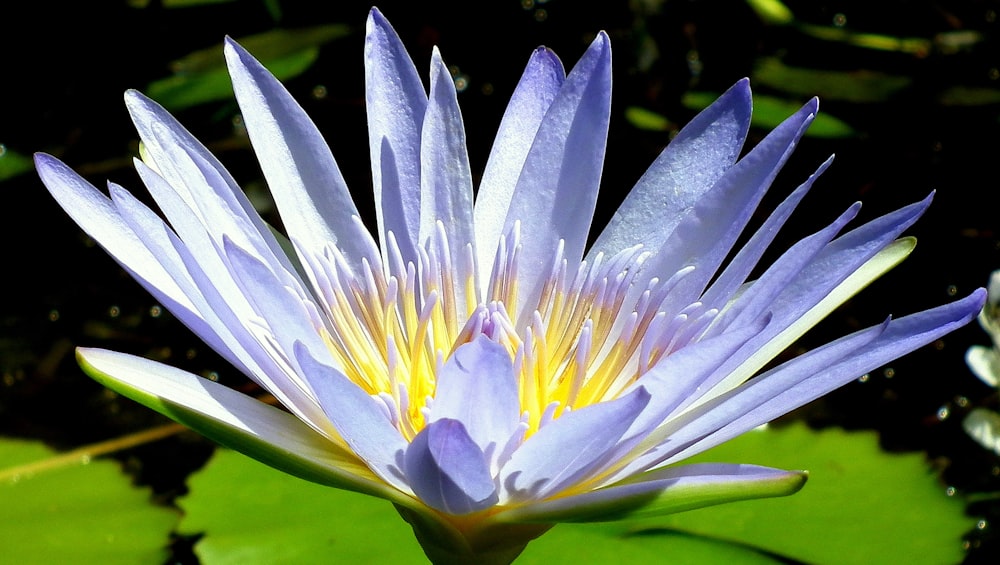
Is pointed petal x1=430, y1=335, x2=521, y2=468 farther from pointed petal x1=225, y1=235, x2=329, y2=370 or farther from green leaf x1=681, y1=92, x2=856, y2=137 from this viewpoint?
green leaf x1=681, y1=92, x2=856, y2=137

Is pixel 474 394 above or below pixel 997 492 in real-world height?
above

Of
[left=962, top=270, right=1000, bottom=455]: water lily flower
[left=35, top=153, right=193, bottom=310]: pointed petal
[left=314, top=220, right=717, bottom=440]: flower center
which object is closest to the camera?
[left=35, top=153, right=193, bottom=310]: pointed petal

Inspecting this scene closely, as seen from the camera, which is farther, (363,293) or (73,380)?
(73,380)

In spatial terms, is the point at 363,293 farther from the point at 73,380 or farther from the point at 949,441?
the point at 949,441

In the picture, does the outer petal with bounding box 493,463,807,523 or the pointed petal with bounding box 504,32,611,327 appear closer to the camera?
the outer petal with bounding box 493,463,807,523

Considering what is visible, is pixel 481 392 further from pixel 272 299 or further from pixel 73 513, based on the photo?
pixel 73 513

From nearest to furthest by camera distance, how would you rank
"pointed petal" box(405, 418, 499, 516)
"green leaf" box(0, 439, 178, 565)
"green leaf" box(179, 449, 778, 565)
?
"pointed petal" box(405, 418, 499, 516), "green leaf" box(179, 449, 778, 565), "green leaf" box(0, 439, 178, 565)

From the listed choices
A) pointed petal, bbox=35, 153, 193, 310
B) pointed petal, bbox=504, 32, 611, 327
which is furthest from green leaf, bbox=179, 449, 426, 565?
pointed petal, bbox=35, 153, 193, 310

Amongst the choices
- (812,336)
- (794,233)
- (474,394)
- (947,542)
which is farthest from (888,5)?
(474,394)
